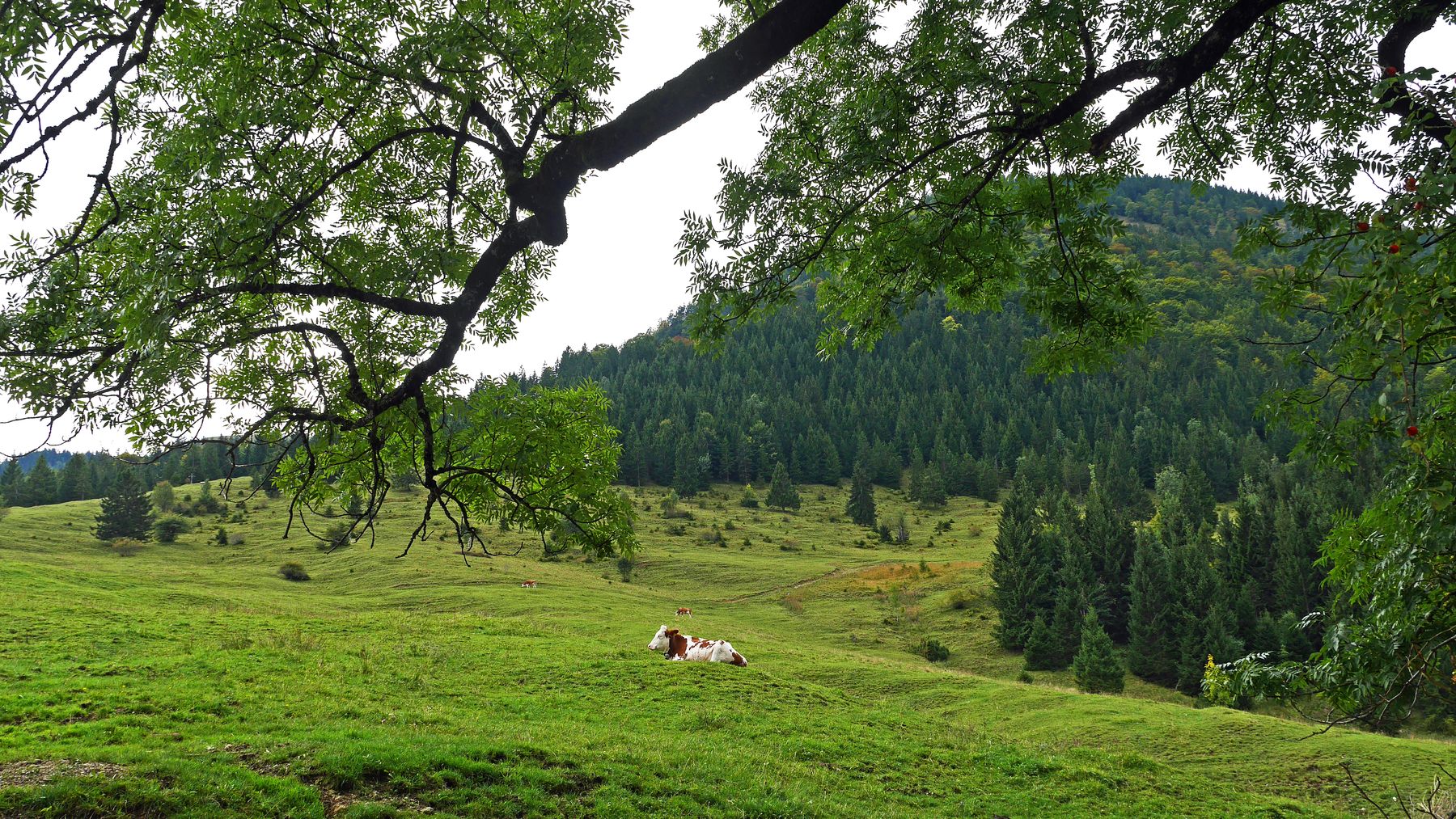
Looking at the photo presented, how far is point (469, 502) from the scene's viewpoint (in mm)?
9000

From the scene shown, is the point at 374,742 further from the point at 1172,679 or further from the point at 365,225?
the point at 1172,679

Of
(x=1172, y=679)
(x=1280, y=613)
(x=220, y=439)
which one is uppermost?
(x=220, y=439)

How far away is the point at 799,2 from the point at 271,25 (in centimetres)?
450

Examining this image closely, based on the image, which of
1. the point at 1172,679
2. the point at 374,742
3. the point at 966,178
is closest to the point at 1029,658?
the point at 1172,679

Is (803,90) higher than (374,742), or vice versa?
(803,90)

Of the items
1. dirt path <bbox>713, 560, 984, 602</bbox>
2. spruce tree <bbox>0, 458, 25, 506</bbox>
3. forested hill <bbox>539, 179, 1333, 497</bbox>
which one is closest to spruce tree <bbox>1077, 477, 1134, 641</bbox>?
dirt path <bbox>713, 560, 984, 602</bbox>

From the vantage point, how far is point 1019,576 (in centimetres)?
5850

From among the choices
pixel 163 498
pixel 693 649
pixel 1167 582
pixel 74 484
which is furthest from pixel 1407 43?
pixel 74 484

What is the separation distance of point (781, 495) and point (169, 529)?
73941 millimetres

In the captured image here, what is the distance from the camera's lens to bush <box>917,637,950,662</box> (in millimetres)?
48594

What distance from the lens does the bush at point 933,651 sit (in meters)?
48.6

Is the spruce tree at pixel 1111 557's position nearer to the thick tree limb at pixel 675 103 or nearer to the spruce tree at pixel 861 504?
the spruce tree at pixel 861 504

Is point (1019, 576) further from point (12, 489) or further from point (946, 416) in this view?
point (12, 489)

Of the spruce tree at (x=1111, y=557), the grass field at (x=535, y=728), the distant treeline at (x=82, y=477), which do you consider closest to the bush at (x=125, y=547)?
the grass field at (x=535, y=728)
